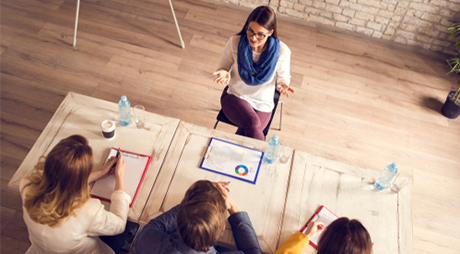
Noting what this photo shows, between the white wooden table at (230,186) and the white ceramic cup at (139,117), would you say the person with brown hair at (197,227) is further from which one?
the white ceramic cup at (139,117)

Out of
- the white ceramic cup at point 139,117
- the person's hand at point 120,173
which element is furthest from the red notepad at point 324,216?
the white ceramic cup at point 139,117

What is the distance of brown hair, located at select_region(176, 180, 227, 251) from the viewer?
1.37 m

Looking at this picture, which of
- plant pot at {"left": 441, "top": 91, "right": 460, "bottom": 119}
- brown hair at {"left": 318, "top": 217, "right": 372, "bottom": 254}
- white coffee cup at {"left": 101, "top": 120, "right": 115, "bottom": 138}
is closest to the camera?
brown hair at {"left": 318, "top": 217, "right": 372, "bottom": 254}

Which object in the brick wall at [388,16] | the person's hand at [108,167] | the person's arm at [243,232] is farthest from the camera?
the brick wall at [388,16]

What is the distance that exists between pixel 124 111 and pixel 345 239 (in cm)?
139

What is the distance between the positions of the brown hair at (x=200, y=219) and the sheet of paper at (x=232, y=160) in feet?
1.70

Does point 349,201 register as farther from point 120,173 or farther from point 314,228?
point 120,173

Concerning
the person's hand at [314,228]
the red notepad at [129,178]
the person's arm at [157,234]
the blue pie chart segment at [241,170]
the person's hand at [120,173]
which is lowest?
the red notepad at [129,178]

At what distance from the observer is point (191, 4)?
165 inches

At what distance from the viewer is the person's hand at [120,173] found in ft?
5.94

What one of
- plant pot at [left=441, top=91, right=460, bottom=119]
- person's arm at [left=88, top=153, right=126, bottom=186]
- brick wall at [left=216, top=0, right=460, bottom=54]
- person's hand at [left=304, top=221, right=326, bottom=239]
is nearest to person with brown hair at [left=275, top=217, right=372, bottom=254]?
person's hand at [left=304, top=221, right=326, bottom=239]

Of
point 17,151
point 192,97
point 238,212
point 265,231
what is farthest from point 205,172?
point 17,151

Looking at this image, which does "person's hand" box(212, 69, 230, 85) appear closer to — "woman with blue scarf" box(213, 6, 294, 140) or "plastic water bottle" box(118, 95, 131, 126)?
"woman with blue scarf" box(213, 6, 294, 140)

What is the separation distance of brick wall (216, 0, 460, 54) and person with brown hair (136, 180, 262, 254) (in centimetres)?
303
